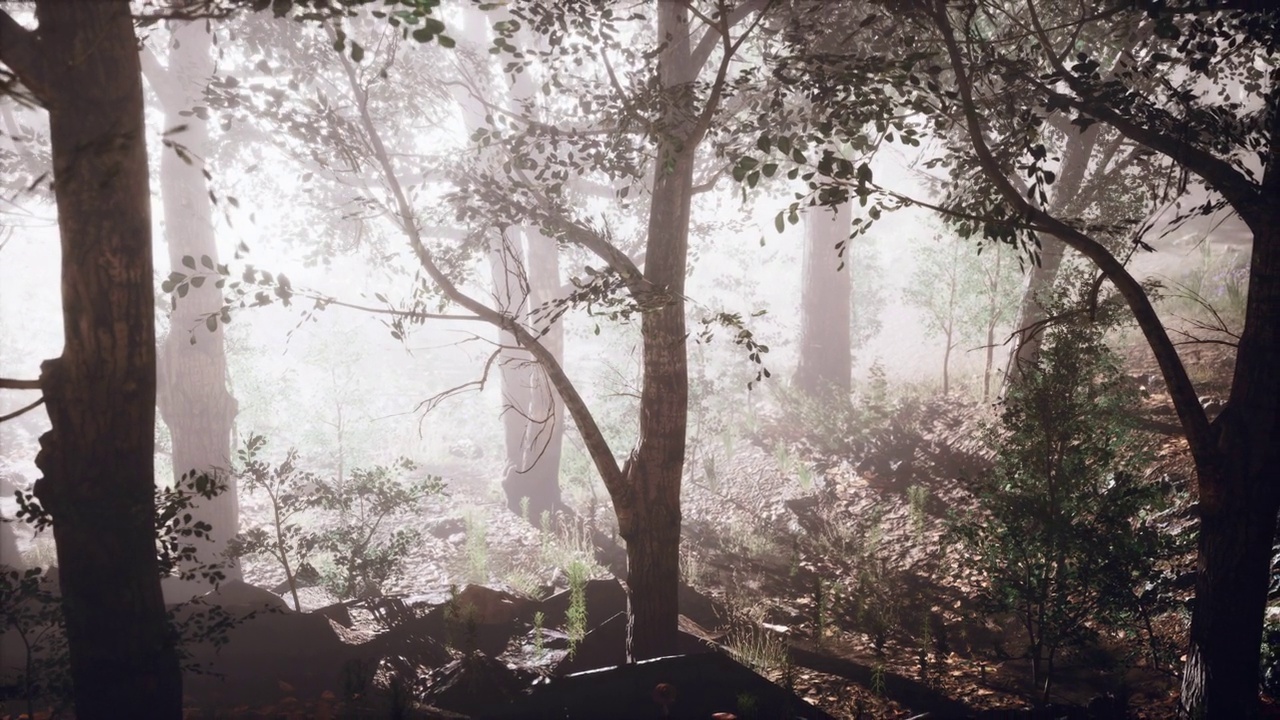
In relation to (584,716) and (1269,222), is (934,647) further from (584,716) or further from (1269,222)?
(1269,222)

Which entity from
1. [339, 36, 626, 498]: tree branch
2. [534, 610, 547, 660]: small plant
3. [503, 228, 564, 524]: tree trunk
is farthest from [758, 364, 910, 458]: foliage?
[339, 36, 626, 498]: tree branch

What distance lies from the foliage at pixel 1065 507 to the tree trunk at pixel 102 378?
17.5 ft

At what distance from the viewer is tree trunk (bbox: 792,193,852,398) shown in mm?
16484

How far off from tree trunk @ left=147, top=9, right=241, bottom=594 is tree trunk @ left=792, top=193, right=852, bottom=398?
1160cm

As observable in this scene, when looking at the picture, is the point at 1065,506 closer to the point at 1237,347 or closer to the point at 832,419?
the point at 1237,347

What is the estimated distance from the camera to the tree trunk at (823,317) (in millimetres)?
16484

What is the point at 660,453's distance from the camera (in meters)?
5.95

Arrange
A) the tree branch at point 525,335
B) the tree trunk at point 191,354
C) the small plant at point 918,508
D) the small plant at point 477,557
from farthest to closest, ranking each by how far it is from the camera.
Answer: the tree trunk at point 191,354, the small plant at point 477,557, the small plant at point 918,508, the tree branch at point 525,335

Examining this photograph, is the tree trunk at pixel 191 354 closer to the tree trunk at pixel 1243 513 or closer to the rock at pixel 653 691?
the rock at pixel 653 691

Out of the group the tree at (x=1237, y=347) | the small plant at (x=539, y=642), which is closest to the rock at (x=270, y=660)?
the small plant at (x=539, y=642)

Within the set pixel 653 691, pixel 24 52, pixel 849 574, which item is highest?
pixel 24 52

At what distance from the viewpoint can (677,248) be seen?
6.06 metres

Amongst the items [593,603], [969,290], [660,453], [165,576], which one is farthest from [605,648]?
[969,290]

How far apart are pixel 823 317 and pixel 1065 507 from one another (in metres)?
11.6
